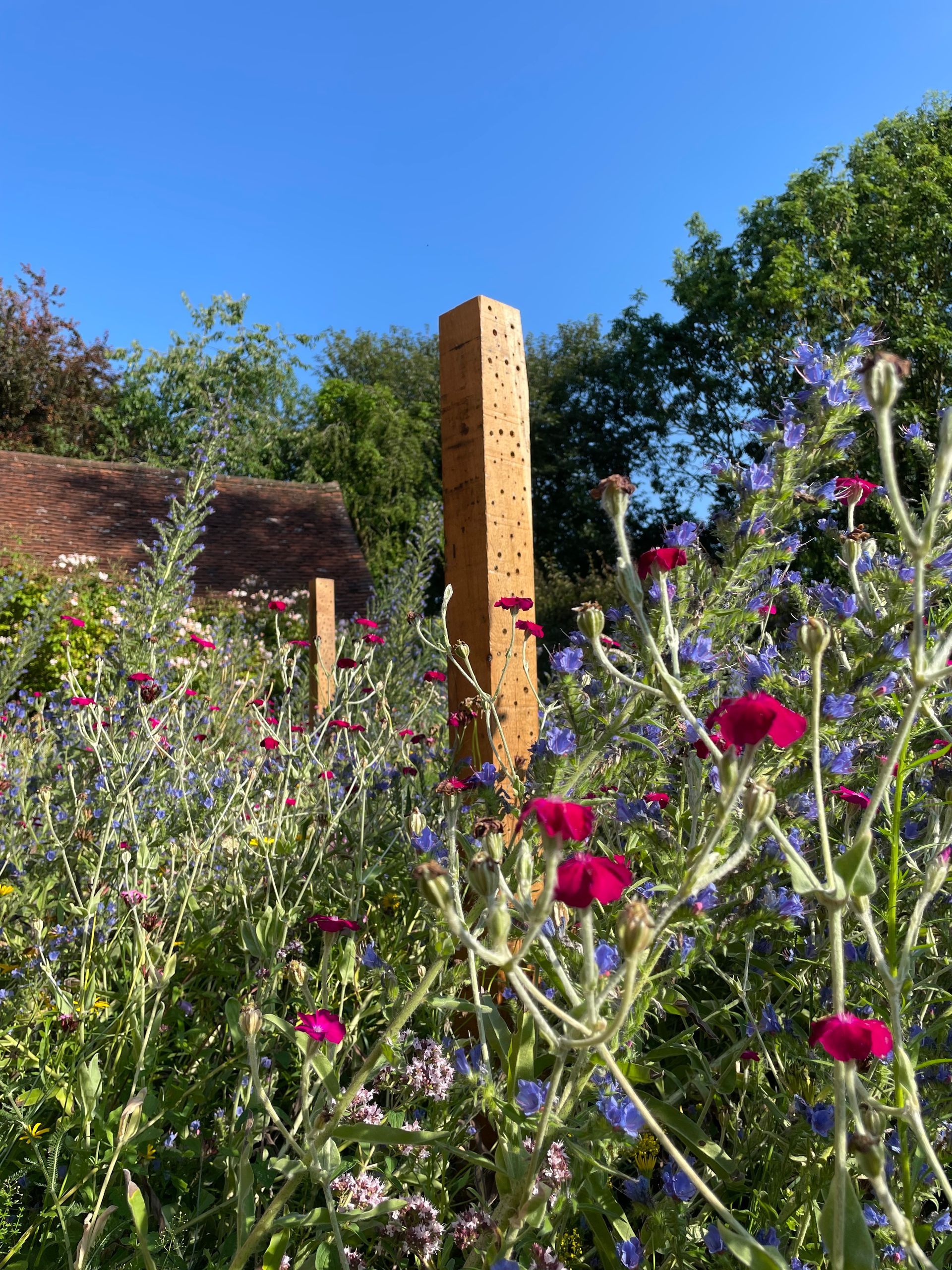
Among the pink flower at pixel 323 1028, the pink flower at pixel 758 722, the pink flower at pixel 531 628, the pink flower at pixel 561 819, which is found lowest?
the pink flower at pixel 323 1028

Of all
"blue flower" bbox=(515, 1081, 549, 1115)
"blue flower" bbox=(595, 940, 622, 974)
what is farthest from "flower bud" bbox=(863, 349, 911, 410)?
"blue flower" bbox=(515, 1081, 549, 1115)

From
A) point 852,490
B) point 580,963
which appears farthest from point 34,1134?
point 852,490

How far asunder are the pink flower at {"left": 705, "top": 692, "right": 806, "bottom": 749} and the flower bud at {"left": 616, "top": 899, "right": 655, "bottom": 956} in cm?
17

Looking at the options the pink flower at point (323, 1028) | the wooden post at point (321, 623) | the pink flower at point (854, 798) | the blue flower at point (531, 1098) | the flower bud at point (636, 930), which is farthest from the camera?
the wooden post at point (321, 623)

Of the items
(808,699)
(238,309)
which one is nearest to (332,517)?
(238,309)

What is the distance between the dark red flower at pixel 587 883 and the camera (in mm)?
663

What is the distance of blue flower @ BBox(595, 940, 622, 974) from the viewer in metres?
1.19

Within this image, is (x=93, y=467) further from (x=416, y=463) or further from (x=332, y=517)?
(x=416, y=463)

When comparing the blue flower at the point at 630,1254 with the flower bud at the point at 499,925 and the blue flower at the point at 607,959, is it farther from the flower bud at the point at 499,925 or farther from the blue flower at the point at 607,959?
the flower bud at the point at 499,925

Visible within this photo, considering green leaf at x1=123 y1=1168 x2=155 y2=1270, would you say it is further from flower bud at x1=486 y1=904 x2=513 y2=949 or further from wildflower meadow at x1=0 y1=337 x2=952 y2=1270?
flower bud at x1=486 y1=904 x2=513 y2=949

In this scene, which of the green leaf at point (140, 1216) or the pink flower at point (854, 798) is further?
the pink flower at point (854, 798)

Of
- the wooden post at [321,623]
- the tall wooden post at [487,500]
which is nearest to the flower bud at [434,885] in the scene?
the tall wooden post at [487,500]

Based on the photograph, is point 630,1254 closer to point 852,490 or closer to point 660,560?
point 660,560

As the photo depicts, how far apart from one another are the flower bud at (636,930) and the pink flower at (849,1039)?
19cm
